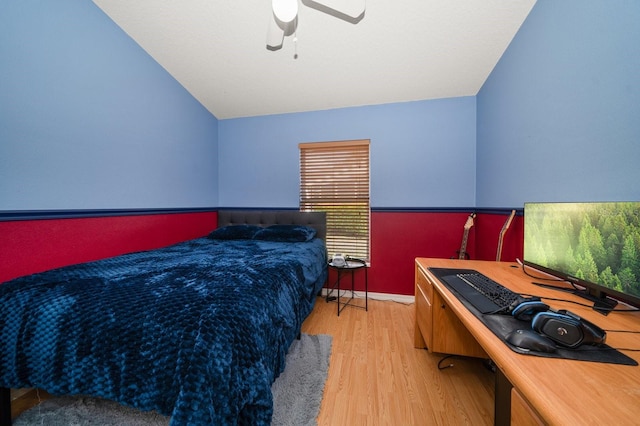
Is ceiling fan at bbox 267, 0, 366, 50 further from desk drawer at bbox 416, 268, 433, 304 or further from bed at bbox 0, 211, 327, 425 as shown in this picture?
desk drawer at bbox 416, 268, 433, 304

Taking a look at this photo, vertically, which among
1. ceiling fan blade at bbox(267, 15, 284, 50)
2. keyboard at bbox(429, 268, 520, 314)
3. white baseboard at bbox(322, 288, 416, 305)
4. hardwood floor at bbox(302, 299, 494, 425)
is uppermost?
ceiling fan blade at bbox(267, 15, 284, 50)

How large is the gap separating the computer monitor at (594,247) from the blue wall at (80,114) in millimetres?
3023

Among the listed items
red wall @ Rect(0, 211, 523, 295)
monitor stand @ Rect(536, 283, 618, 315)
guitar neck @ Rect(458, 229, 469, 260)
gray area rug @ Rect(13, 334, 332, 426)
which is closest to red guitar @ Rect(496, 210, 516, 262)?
red wall @ Rect(0, 211, 523, 295)

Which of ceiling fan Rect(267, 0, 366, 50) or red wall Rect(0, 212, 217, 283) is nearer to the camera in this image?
ceiling fan Rect(267, 0, 366, 50)

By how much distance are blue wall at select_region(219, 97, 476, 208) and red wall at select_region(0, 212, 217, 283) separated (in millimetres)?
1181

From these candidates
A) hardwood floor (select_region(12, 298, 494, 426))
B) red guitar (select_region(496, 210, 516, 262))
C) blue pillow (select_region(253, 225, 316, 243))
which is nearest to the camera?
hardwood floor (select_region(12, 298, 494, 426))

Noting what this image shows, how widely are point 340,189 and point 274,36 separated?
1.86m

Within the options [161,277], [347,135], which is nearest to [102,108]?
[161,277]

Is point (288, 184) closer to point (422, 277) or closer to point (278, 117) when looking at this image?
point (278, 117)

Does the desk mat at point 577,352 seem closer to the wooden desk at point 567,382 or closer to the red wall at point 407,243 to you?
the wooden desk at point 567,382

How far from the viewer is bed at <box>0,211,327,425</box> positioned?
79 cm

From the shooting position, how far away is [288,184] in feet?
10.3

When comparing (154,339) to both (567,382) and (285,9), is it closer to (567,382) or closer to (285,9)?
(567,382)

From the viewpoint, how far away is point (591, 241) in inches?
36.9
